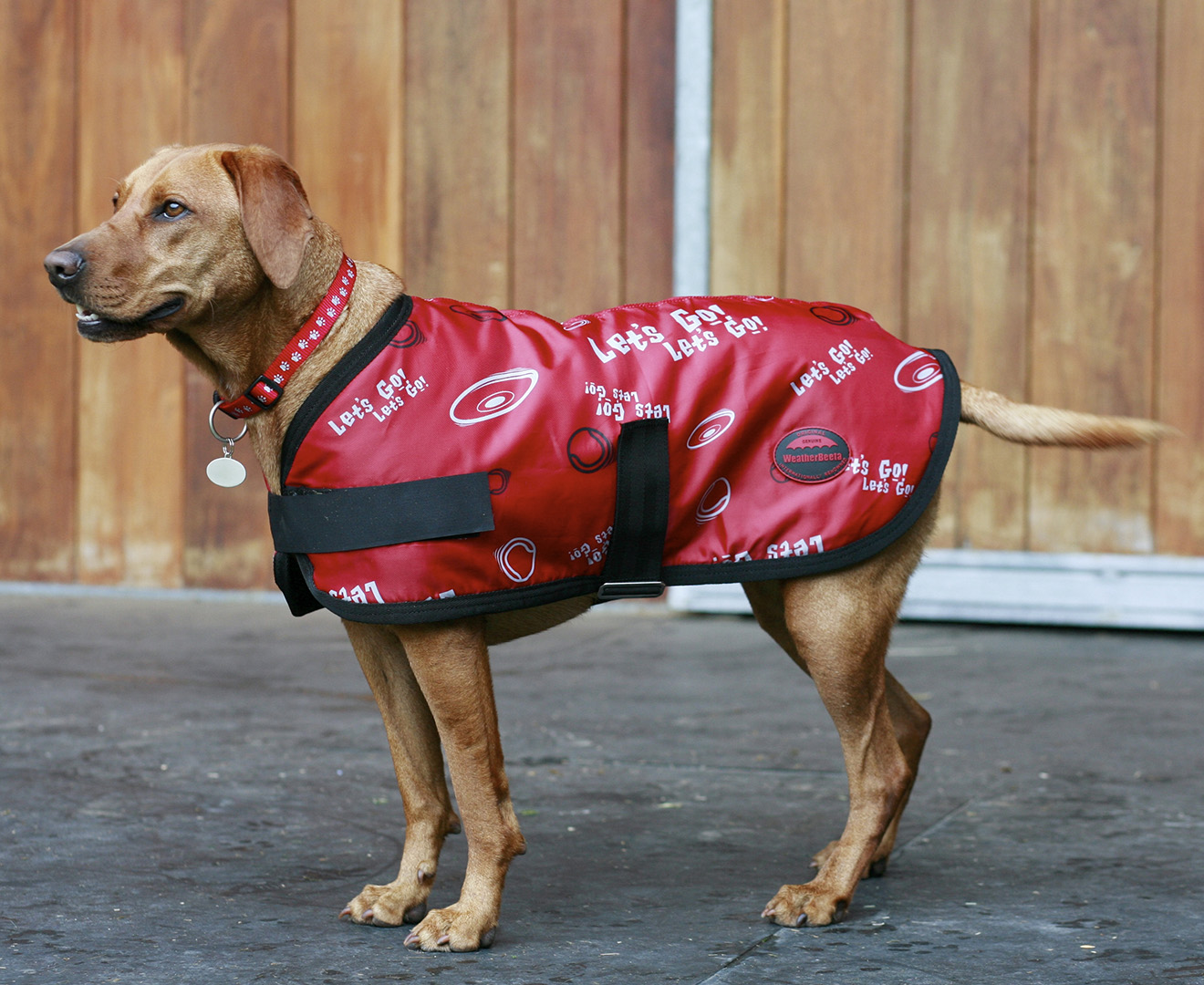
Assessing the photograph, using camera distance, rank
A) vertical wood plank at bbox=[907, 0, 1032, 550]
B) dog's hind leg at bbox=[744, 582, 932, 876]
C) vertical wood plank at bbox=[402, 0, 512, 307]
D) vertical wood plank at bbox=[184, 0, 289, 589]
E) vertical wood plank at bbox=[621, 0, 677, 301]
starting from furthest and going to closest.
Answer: vertical wood plank at bbox=[184, 0, 289, 589]
vertical wood plank at bbox=[402, 0, 512, 307]
vertical wood plank at bbox=[621, 0, 677, 301]
vertical wood plank at bbox=[907, 0, 1032, 550]
dog's hind leg at bbox=[744, 582, 932, 876]

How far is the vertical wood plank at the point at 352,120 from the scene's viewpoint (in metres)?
6.18

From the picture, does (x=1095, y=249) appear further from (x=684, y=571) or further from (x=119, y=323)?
(x=119, y=323)

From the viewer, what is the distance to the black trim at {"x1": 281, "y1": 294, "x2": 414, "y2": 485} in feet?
8.48

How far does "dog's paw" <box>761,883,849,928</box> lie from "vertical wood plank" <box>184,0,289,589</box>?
154 inches

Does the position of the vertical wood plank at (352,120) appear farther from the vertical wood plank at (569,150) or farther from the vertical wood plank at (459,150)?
the vertical wood plank at (569,150)

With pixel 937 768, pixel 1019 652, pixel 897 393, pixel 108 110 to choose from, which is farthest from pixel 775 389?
pixel 108 110

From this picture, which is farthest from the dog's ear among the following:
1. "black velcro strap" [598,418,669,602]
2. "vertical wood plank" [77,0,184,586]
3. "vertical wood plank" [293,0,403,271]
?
"vertical wood plank" [77,0,184,586]

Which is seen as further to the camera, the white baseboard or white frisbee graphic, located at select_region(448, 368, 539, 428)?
the white baseboard

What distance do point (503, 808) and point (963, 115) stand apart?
3914 millimetres

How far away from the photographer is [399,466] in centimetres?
258

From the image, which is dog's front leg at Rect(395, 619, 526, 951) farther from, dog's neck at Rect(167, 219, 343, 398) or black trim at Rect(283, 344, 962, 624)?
dog's neck at Rect(167, 219, 343, 398)

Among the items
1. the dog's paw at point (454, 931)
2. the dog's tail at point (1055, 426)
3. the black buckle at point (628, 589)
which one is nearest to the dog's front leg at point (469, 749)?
the dog's paw at point (454, 931)

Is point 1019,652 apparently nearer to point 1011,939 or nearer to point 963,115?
point 963,115

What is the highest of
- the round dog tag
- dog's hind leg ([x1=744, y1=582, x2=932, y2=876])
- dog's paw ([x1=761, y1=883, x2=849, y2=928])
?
the round dog tag
